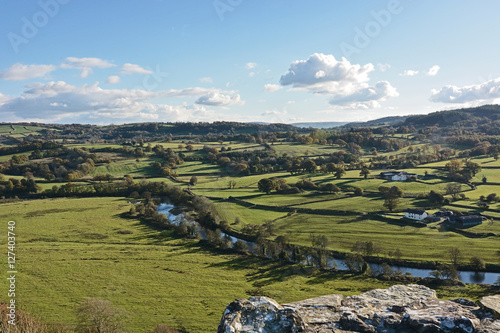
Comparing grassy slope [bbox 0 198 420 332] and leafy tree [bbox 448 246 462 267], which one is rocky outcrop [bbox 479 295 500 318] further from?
leafy tree [bbox 448 246 462 267]

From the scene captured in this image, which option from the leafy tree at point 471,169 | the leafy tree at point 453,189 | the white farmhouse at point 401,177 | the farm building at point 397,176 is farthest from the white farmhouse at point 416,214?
the leafy tree at point 471,169

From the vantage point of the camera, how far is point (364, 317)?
1215cm

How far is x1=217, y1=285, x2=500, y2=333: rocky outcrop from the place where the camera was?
1100 cm

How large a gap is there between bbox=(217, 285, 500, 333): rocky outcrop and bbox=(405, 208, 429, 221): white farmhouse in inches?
2679

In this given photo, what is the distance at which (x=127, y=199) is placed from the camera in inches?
4033

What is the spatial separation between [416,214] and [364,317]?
72161 mm

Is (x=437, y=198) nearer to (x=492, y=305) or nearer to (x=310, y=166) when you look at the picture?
(x=310, y=166)

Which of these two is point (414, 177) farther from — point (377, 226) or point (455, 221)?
point (377, 226)

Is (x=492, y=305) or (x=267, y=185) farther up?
(x=492, y=305)

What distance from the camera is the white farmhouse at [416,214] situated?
72562 mm

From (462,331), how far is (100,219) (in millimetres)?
83962

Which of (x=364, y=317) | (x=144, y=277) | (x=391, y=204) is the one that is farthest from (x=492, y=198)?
(x=364, y=317)

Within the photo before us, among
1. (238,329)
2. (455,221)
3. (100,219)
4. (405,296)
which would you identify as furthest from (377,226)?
(100,219)

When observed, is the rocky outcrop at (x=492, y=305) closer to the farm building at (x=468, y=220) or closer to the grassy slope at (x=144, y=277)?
the grassy slope at (x=144, y=277)
